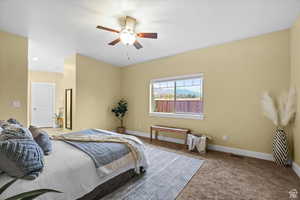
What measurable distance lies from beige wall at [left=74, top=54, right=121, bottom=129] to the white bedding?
2.62m

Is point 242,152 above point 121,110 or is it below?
below

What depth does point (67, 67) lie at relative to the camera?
445 cm

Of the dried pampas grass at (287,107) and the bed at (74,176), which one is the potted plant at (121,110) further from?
the dried pampas grass at (287,107)

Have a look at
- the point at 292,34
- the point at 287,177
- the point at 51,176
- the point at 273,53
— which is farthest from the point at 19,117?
the point at 292,34

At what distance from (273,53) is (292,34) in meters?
0.39

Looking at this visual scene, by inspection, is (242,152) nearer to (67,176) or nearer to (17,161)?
(67,176)

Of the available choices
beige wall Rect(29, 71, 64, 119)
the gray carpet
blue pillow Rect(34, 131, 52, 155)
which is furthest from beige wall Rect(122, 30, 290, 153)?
beige wall Rect(29, 71, 64, 119)

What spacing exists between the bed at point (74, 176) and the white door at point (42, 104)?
200 inches

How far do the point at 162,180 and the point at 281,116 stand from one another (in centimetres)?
255

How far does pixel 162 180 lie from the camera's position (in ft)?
7.00

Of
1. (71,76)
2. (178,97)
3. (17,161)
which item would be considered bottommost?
(17,161)

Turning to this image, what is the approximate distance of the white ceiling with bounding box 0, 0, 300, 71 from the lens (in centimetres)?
208

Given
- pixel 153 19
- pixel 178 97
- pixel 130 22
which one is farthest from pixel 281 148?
pixel 130 22

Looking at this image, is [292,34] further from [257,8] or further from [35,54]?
[35,54]
